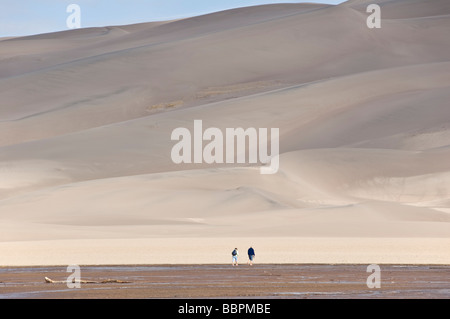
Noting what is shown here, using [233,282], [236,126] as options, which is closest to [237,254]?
[233,282]

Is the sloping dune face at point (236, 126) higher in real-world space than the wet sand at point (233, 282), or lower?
higher

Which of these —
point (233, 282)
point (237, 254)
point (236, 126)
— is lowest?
point (233, 282)

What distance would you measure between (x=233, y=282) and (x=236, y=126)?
53.4m

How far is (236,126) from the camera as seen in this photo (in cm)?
7712

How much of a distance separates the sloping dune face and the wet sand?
10.8ft

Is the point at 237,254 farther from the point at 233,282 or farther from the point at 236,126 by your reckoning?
the point at 236,126

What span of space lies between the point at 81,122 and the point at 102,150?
16.8 m

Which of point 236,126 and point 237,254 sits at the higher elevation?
point 236,126

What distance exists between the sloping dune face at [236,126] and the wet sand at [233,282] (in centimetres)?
330

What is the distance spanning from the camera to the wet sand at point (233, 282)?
21.0 m

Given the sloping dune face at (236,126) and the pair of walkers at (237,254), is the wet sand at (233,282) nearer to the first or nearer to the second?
the pair of walkers at (237,254)

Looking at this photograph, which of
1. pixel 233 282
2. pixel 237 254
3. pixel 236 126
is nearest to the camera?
pixel 233 282

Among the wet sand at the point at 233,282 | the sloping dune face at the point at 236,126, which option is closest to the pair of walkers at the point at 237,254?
the wet sand at the point at 233,282
